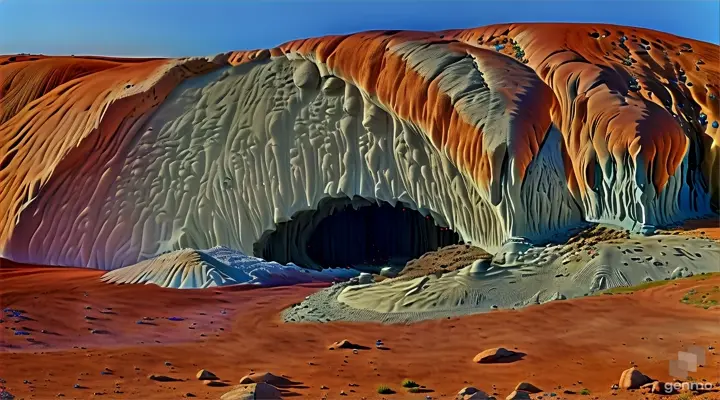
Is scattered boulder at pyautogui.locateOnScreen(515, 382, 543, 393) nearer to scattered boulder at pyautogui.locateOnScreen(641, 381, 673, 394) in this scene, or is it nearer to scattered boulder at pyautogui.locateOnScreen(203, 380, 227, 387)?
scattered boulder at pyautogui.locateOnScreen(641, 381, 673, 394)

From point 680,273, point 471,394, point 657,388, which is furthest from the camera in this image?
point 680,273

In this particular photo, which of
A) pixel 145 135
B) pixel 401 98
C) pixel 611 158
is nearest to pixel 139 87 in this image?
pixel 145 135

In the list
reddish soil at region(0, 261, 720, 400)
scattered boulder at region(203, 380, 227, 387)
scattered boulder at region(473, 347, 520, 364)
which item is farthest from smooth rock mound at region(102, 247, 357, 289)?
scattered boulder at region(473, 347, 520, 364)

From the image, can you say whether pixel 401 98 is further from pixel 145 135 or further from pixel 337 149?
pixel 145 135

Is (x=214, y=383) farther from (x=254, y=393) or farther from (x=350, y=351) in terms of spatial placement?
(x=350, y=351)

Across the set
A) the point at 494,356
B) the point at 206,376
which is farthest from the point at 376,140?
the point at 206,376

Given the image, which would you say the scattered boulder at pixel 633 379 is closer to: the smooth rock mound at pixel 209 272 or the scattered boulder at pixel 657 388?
the scattered boulder at pixel 657 388

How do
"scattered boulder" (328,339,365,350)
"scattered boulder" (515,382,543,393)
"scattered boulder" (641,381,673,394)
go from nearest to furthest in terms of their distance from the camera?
"scattered boulder" (641,381,673,394), "scattered boulder" (515,382,543,393), "scattered boulder" (328,339,365,350)
